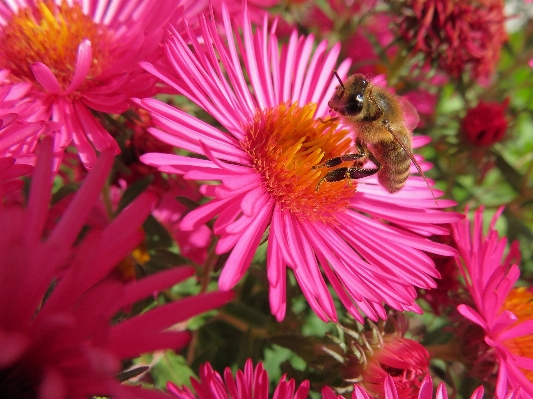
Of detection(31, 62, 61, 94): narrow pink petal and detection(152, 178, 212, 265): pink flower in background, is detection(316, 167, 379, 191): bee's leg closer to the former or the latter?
detection(152, 178, 212, 265): pink flower in background

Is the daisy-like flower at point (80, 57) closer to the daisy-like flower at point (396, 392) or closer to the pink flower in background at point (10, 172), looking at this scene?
the pink flower in background at point (10, 172)

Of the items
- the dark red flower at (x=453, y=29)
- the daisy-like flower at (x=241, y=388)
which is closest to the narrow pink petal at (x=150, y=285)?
the daisy-like flower at (x=241, y=388)

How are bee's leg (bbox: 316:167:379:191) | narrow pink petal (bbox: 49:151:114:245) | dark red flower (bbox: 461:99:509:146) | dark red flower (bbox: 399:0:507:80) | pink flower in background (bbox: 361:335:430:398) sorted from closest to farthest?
1. narrow pink petal (bbox: 49:151:114:245)
2. pink flower in background (bbox: 361:335:430:398)
3. bee's leg (bbox: 316:167:379:191)
4. dark red flower (bbox: 399:0:507:80)
5. dark red flower (bbox: 461:99:509:146)

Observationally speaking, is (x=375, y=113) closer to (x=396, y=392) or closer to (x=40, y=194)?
(x=396, y=392)

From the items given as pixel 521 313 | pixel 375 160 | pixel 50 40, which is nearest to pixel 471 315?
pixel 521 313

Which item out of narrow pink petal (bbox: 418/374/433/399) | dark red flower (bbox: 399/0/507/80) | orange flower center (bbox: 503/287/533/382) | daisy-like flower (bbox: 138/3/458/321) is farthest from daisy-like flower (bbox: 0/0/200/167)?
orange flower center (bbox: 503/287/533/382)
